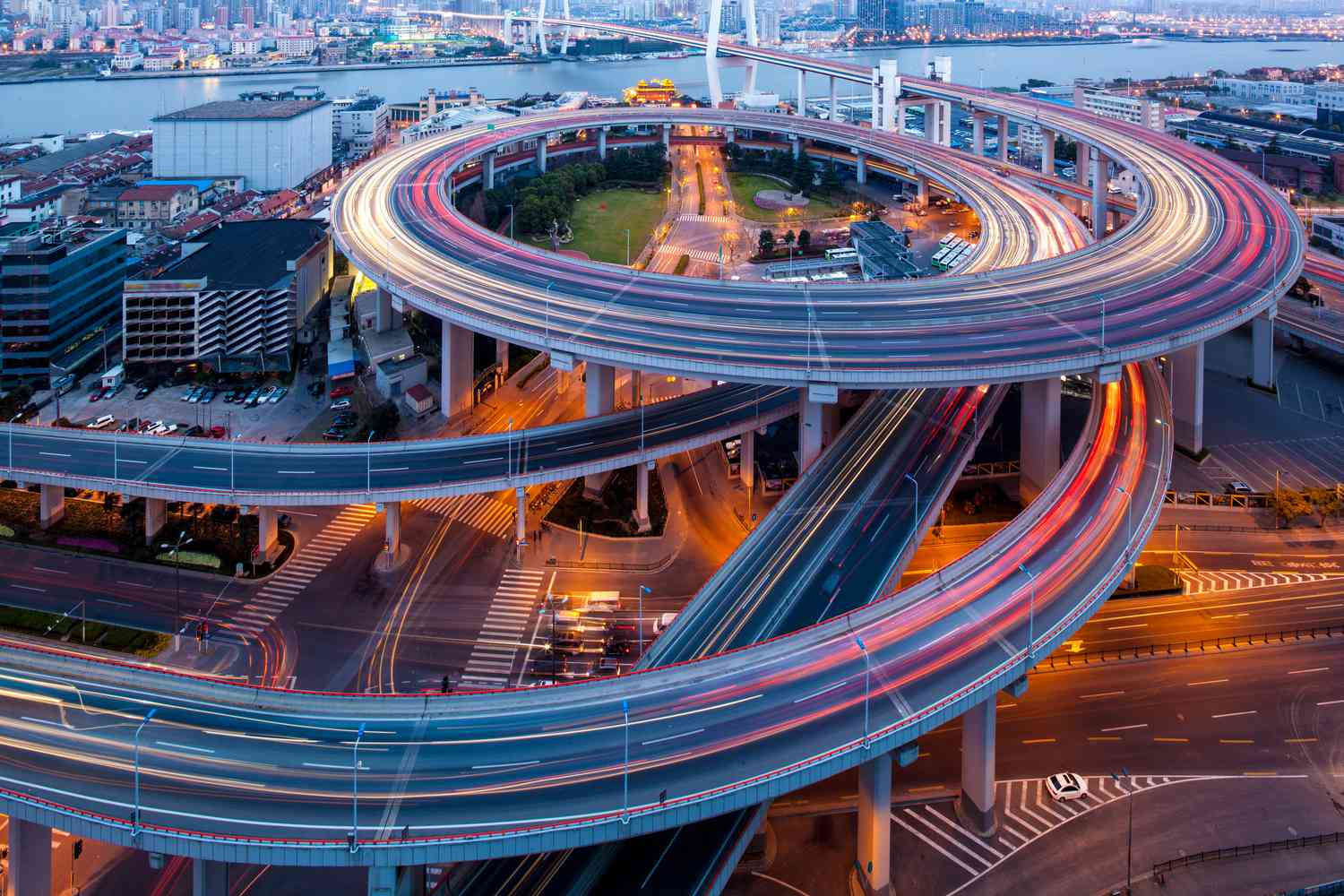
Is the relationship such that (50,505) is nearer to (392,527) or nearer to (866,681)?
(392,527)

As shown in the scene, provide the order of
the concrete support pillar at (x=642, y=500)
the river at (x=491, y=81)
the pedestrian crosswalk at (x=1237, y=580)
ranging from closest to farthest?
the pedestrian crosswalk at (x=1237, y=580) < the concrete support pillar at (x=642, y=500) < the river at (x=491, y=81)

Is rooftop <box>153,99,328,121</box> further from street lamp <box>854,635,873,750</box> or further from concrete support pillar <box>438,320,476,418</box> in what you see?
street lamp <box>854,635,873,750</box>

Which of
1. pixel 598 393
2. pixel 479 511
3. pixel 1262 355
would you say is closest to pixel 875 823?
pixel 479 511

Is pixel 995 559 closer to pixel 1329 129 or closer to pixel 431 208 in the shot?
pixel 431 208

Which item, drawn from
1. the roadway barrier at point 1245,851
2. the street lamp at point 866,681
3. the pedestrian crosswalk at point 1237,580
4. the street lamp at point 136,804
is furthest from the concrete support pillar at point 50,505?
the pedestrian crosswalk at point 1237,580

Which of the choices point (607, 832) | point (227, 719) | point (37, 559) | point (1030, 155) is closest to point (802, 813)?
point (607, 832)

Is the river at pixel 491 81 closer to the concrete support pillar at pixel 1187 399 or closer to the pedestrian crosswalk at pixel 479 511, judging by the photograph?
the pedestrian crosswalk at pixel 479 511
